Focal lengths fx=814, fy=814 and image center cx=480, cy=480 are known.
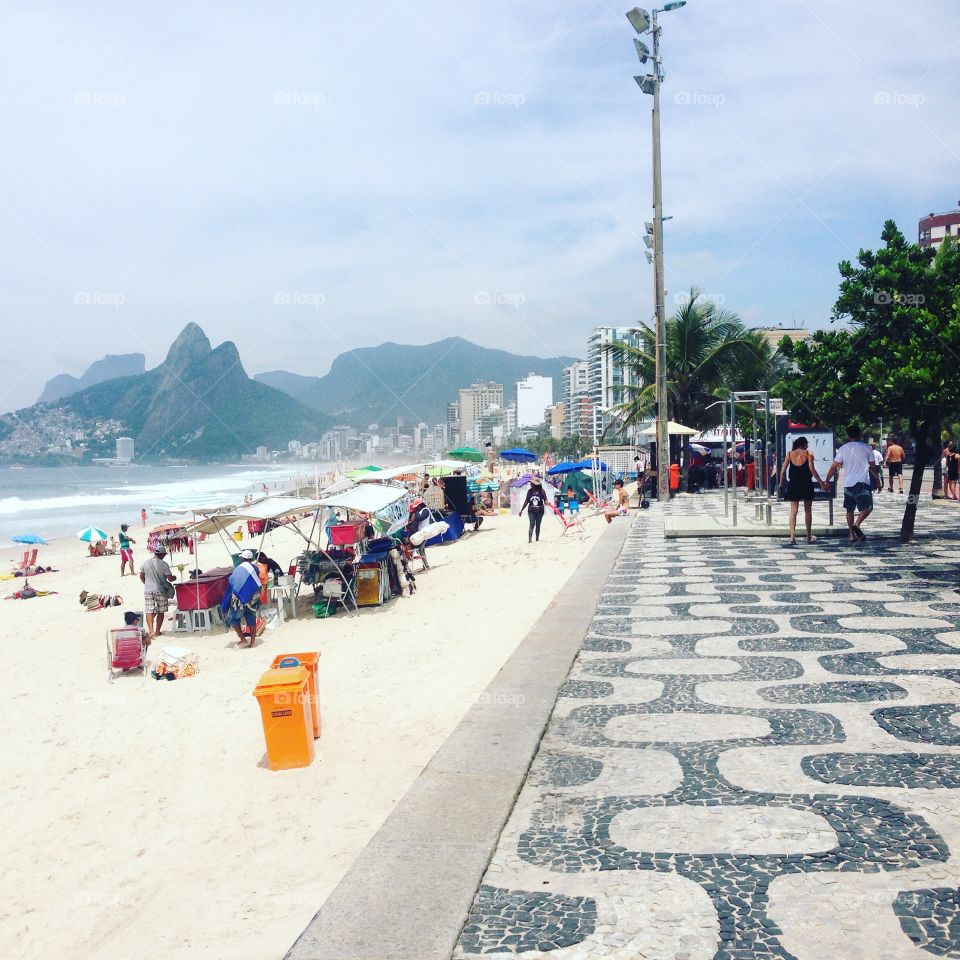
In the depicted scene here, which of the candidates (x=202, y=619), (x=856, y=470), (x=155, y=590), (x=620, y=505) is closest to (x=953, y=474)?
(x=620, y=505)

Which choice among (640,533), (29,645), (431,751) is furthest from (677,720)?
(640,533)

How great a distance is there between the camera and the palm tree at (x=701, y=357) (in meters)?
28.3

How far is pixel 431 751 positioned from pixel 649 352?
86.2 feet

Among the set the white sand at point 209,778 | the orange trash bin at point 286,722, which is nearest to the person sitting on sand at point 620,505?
the white sand at point 209,778

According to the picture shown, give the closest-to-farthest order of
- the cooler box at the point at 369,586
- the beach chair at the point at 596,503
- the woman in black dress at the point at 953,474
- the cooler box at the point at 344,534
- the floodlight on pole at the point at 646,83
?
the cooler box at the point at 369,586 → the cooler box at the point at 344,534 → the woman in black dress at the point at 953,474 → the floodlight on pole at the point at 646,83 → the beach chair at the point at 596,503

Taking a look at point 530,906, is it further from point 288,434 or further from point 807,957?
point 288,434

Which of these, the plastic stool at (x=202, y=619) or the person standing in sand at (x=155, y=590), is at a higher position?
the person standing in sand at (x=155, y=590)

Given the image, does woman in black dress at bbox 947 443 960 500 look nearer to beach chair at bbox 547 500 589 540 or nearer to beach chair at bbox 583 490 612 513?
beach chair at bbox 583 490 612 513

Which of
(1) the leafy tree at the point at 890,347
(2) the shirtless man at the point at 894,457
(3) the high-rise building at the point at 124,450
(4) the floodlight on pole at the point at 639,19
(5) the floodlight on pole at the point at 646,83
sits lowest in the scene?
(3) the high-rise building at the point at 124,450

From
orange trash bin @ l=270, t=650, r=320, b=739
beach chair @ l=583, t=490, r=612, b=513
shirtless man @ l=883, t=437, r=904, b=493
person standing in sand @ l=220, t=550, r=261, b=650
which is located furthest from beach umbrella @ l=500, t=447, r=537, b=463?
orange trash bin @ l=270, t=650, r=320, b=739

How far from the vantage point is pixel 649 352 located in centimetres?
2975

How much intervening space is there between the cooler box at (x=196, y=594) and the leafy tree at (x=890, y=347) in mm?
8323

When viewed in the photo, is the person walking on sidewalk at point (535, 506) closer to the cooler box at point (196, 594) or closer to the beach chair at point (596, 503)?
the beach chair at point (596, 503)

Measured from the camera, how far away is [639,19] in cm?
1902
